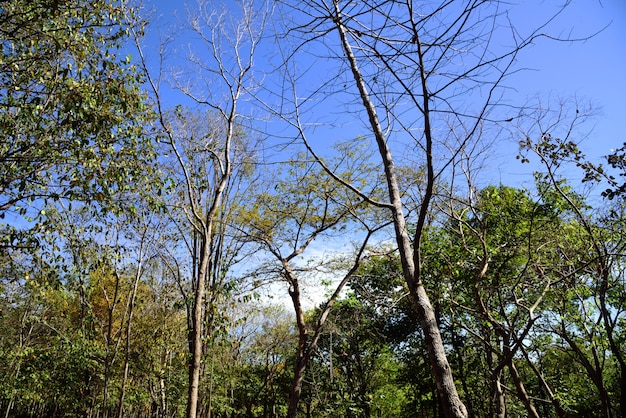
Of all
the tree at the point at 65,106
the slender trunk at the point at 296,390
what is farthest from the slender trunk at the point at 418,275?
the slender trunk at the point at 296,390

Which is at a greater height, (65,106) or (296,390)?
(65,106)

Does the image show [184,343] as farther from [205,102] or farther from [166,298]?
[205,102]

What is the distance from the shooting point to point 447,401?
7.22 ft

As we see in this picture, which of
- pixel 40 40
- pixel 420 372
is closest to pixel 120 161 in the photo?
pixel 40 40

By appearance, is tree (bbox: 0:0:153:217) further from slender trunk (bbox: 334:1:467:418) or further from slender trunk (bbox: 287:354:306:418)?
slender trunk (bbox: 287:354:306:418)

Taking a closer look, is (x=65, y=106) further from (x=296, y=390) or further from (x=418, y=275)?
(x=296, y=390)

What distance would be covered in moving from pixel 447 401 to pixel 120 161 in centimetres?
391

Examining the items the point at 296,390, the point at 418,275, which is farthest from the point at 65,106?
the point at 296,390

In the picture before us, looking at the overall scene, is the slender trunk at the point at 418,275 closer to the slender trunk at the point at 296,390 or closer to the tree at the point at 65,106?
the tree at the point at 65,106

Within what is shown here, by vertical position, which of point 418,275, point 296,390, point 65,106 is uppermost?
point 65,106

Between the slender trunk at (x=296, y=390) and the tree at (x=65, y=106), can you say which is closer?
the tree at (x=65, y=106)

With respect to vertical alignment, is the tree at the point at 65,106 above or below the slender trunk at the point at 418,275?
above

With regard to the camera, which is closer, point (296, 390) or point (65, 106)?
point (65, 106)

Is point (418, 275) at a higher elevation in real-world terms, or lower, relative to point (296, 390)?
higher
